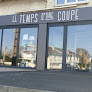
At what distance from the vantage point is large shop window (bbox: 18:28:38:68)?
1048 centimetres

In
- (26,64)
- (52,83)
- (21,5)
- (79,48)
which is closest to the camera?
(52,83)

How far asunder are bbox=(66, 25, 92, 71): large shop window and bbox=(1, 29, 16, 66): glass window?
3.93 metres

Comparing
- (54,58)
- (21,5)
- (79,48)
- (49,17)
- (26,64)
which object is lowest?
(26,64)

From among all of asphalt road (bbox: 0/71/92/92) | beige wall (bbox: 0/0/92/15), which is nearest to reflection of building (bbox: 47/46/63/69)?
beige wall (bbox: 0/0/92/15)

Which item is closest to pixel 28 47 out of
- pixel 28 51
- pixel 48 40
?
pixel 28 51

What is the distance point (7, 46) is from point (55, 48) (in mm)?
3538

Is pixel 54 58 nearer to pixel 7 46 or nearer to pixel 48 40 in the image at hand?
pixel 48 40

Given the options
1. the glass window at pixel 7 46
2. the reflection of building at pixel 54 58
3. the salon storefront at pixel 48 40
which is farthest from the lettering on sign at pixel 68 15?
the glass window at pixel 7 46

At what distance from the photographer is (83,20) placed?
9.10 meters

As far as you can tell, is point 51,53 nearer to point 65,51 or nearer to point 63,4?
point 65,51

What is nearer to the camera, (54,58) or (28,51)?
(54,58)

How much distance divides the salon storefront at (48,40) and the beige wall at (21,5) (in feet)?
1.25

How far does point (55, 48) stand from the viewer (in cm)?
985

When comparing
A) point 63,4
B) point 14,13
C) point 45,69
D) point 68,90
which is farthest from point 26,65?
point 68,90
